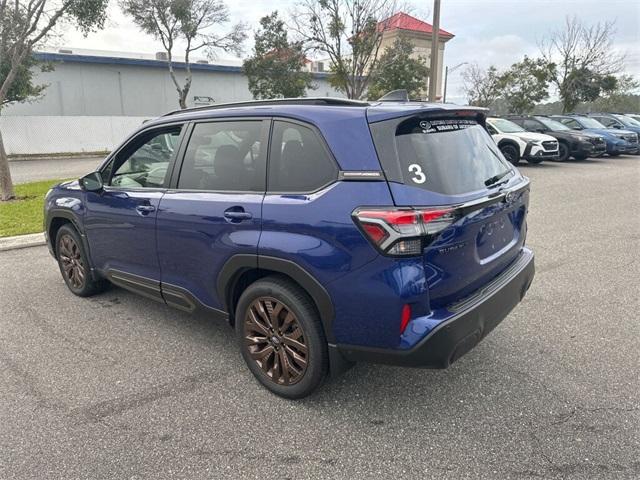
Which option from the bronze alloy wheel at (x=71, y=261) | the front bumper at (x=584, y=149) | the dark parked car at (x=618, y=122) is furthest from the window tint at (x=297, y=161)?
the dark parked car at (x=618, y=122)

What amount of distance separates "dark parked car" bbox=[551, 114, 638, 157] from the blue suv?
17.3 metres

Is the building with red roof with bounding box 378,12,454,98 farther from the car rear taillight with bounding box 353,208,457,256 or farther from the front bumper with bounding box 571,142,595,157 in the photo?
the car rear taillight with bounding box 353,208,457,256

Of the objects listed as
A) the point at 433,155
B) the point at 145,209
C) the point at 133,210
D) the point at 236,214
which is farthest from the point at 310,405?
the point at 133,210

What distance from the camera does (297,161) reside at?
9.11ft

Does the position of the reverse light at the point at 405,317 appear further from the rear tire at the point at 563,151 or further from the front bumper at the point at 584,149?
the front bumper at the point at 584,149

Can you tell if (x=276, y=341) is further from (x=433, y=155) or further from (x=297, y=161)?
(x=433, y=155)

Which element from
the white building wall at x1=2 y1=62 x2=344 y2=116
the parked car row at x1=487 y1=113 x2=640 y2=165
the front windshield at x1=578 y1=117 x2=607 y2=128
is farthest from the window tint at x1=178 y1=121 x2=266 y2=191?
the white building wall at x1=2 y1=62 x2=344 y2=116

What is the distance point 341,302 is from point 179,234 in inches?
54.7

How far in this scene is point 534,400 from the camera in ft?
9.43

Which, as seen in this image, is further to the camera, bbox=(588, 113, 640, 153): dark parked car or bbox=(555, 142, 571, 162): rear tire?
bbox=(588, 113, 640, 153): dark parked car

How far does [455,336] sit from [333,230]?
83 centimetres

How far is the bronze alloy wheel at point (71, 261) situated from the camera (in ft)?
15.1

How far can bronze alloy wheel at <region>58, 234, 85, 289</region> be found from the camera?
15.1ft

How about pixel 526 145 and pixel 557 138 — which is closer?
pixel 526 145
